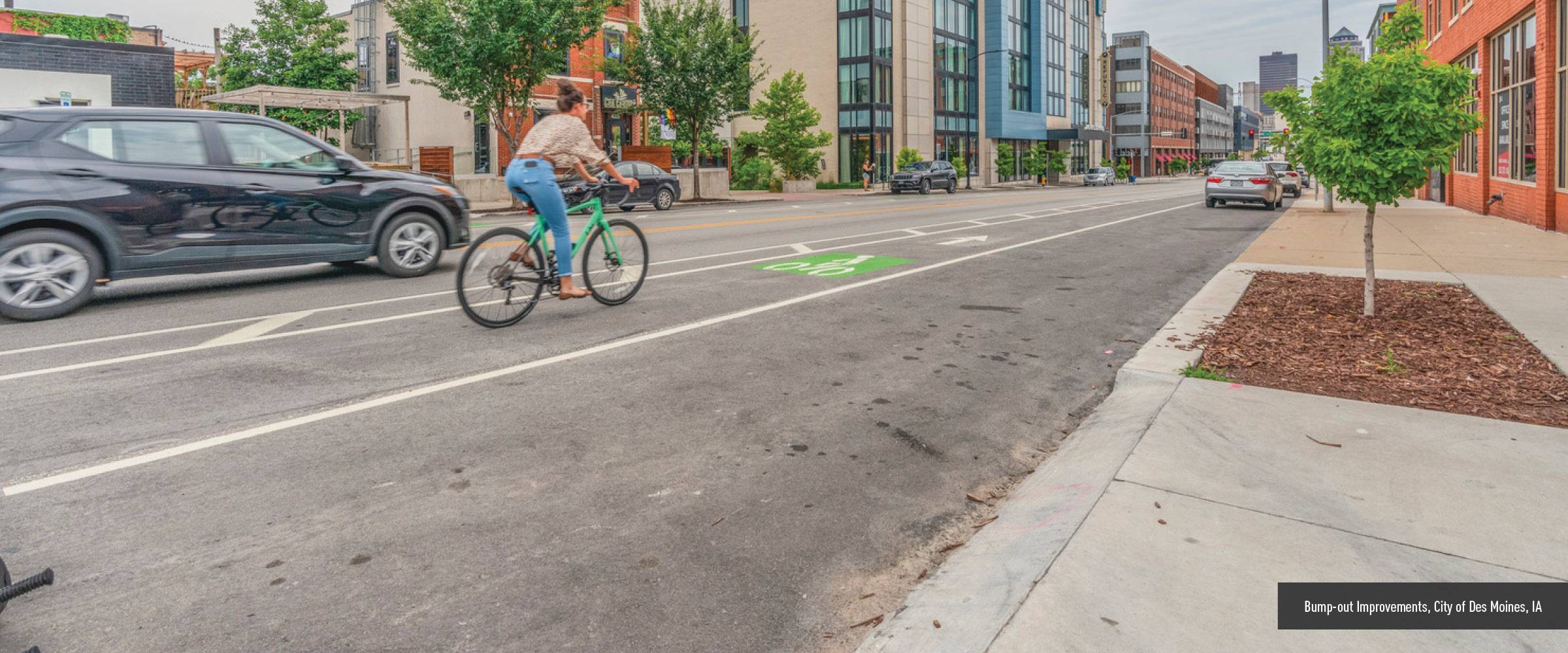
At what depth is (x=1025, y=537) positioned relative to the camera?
3475mm

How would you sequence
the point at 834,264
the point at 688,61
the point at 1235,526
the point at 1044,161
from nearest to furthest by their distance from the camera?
the point at 1235,526, the point at 834,264, the point at 688,61, the point at 1044,161

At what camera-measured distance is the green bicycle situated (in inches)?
292

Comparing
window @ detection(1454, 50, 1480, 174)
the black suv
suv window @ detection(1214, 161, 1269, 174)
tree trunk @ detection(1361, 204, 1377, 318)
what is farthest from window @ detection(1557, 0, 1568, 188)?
the black suv

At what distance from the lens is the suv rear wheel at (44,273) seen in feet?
25.3

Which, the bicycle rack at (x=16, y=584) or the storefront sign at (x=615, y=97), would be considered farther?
the storefront sign at (x=615, y=97)

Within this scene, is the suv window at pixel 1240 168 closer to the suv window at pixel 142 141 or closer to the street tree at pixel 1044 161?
the suv window at pixel 142 141

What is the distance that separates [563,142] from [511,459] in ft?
12.1

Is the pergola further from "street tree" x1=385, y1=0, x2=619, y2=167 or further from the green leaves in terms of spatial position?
the green leaves

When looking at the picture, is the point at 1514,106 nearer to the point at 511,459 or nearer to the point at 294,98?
the point at 511,459

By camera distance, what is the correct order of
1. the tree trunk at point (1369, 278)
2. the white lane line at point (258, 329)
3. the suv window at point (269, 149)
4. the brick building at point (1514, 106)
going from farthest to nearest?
1. the brick building at point (1514, 106)
2. the suv window at point (269, 149)
3. the tree trunk at point (1369, 278)
4. the white lane line at point (258, 329)

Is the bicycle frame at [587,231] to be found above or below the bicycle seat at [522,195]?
below

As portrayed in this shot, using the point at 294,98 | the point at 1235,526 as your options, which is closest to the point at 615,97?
the point at 294,98

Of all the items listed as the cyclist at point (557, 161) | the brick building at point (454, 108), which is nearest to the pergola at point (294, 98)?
the brick building at point (454, 108)

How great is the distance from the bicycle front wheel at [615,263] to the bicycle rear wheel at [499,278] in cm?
64
